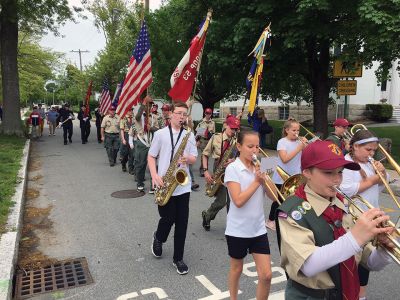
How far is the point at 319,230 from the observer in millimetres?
2066

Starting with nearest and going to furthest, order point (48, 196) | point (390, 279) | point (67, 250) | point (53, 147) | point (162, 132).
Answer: point (390, 279) → point (162, 132) → point (67, 250) → point (48, 196) → point (53, 147)

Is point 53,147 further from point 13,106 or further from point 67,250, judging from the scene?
point 67,250

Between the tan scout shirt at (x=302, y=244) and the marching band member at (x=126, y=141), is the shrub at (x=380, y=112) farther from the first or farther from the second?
the tan scout shirt at (x=302, y=244)

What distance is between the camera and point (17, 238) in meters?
5.61

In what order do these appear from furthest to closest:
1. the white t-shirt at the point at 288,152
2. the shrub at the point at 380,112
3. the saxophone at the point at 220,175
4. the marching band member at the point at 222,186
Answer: the shrub at the point at 380,112
the marching band member at the point at 222,186
the white t-shirt at the point at 288,152
the saxophone at the point at 220,175

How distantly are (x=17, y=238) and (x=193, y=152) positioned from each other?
2.82 meters

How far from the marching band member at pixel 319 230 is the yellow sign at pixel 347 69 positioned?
11.1 m

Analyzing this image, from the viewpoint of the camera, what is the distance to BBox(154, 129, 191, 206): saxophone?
15.3 feet

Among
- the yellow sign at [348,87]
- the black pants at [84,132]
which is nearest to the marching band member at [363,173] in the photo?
the yellow sign at [348,87]

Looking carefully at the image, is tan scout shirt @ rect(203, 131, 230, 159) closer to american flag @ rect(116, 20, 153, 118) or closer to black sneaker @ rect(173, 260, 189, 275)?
american flag @ rect(116, 20, 153, 118)

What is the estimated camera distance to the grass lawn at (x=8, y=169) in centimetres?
689

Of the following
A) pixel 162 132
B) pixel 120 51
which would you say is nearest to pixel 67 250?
pixel 162 132

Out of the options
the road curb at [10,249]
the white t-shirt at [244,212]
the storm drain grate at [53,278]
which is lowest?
the storm drain grate at [53,278]

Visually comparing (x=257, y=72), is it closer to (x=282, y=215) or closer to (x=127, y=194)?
(x=127, y=194)
